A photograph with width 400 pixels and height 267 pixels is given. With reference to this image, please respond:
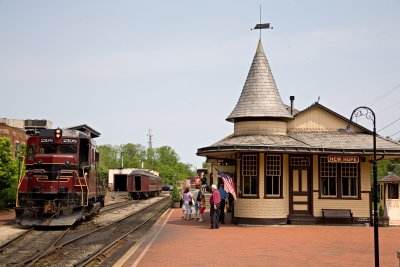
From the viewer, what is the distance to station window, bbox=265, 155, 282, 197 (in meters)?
21.1

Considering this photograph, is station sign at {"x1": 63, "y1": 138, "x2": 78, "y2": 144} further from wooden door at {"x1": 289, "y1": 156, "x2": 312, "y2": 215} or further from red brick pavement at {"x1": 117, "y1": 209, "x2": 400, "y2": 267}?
wooden door at {"x1": 289, "y1": 156, "x2": 312, "y2": 215}

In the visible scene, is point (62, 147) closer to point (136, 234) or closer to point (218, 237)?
point (136, 234)

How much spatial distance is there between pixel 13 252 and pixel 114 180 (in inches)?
2760

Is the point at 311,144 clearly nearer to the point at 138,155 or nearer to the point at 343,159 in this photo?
the point at 343,159

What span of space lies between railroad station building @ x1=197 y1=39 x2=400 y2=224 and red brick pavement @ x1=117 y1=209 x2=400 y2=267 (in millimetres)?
1049

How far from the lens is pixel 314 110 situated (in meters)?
23.8

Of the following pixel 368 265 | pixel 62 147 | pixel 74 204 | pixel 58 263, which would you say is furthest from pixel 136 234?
pixel 368 265

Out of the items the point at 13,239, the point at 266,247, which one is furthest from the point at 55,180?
the point at 266,247

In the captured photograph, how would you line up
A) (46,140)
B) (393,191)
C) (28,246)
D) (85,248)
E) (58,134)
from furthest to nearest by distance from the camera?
(393,191)
(46,140)
(58,134)
(28,246)
(85,248)

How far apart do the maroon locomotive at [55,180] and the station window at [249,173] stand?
250 inches

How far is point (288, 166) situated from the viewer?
70.5 feet

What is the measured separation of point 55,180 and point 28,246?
16.0 feet

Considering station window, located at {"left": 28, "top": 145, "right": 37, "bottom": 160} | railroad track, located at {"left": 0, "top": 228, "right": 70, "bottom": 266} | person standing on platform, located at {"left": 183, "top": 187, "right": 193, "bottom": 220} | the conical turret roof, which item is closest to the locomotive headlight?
station window, located at {"left": 28, "top": 145, "right": 37, "bottom": 160}

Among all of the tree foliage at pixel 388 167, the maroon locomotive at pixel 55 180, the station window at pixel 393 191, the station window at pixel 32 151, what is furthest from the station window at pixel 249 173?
the tree foliage at pixel 388 167
